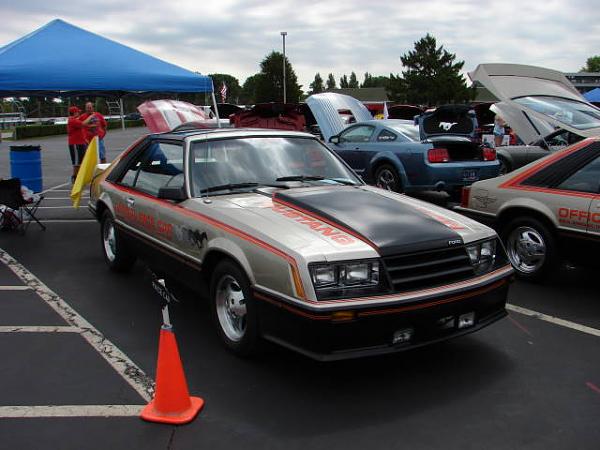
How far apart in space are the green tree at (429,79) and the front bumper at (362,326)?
7398 centimetres

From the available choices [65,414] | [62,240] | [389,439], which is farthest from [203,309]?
[62,240]

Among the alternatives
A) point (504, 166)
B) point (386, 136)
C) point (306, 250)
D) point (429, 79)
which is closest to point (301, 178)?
point (306, 250)

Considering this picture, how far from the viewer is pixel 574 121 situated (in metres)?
7.13

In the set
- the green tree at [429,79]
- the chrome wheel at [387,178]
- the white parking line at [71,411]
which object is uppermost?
the green tree at [429,79]

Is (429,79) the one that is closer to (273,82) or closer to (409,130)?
(273,82)

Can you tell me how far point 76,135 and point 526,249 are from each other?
1064cm

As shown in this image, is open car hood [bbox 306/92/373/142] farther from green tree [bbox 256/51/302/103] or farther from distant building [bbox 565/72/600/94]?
distant building [bbox 565/72/600/94]

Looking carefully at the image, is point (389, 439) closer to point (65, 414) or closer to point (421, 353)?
point (421, 353)

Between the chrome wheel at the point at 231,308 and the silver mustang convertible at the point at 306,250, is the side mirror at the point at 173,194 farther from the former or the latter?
the chrome wheel at the point at 231,308

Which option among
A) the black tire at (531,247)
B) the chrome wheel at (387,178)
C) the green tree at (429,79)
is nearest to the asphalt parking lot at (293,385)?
the black tire at (531,247)

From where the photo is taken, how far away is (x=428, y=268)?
11.8 feet

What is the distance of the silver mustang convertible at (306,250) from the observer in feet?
11.1

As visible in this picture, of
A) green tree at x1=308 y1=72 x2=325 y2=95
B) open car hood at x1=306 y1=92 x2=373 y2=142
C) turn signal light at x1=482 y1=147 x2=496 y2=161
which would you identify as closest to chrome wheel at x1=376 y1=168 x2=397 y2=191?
turn signal light at x1=482 y1=147 x2=496 y2=161

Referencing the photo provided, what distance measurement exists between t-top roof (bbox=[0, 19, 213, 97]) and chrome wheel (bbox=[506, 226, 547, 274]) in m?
6.14
